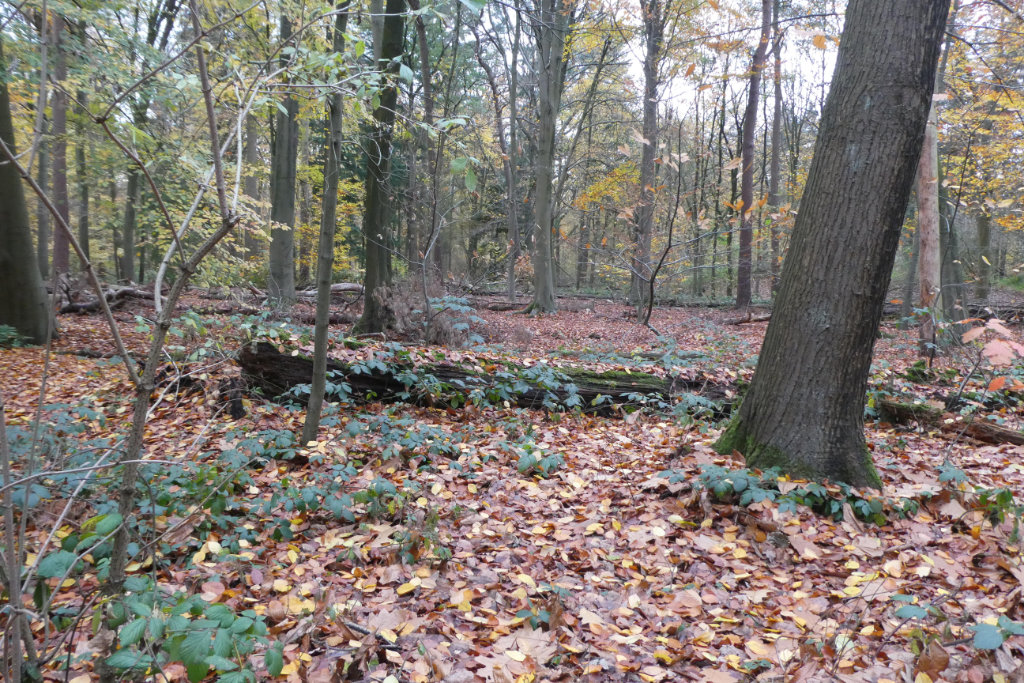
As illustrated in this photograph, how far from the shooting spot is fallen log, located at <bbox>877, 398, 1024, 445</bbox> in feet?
15.1

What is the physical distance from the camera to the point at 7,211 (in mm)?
7793

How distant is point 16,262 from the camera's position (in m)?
7.94

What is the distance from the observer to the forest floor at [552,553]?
2.12 meters

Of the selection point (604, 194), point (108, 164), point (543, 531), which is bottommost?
point (543, 531)

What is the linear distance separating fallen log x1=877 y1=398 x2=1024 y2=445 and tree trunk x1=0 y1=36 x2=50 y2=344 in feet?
37.8

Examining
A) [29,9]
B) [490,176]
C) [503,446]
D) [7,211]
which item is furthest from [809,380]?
[490,176]

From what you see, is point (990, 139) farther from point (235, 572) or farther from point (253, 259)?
point (253, 259)

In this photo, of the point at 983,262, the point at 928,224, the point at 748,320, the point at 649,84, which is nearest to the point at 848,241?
the point at 928,224

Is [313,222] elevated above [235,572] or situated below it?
above

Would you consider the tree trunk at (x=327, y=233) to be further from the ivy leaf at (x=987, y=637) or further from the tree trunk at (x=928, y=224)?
A: the tree trunk at (x=928, y=224)

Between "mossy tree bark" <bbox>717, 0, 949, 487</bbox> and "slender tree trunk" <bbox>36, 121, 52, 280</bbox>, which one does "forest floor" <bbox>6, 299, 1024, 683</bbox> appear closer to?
"mossy tree bark" <bbox>717, 0, 949, 487</bbox>

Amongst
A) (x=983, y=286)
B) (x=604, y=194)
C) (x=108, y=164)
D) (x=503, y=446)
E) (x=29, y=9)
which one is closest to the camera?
(x=503, y=446)

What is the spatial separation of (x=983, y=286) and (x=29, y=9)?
70.0 feet

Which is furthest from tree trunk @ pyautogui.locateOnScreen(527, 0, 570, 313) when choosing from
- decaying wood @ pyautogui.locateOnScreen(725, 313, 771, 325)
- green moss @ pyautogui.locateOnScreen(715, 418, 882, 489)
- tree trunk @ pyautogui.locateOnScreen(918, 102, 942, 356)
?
green moss @ pyautogui.locateOnScreen(715, 418, 882, 489)
